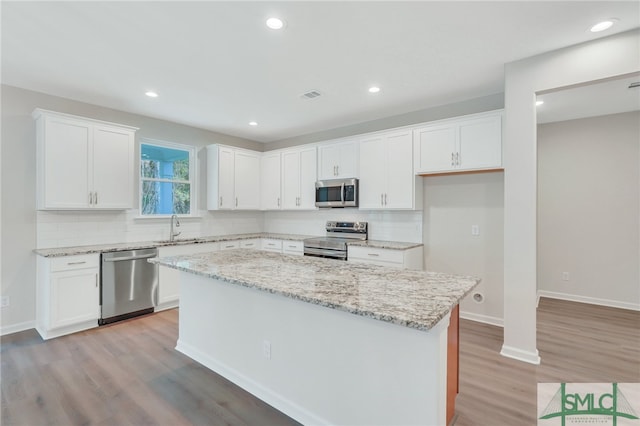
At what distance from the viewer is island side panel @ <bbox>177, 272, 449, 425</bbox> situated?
4.83 feet

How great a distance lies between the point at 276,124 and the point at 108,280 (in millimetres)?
3151

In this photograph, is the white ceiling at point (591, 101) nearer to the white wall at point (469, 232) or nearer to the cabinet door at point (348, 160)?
the white wall at point (469, 232)

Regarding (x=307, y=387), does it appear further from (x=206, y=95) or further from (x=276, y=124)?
(x=276, y=124)

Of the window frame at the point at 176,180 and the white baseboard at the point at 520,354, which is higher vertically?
the window frame at the point at 176,180

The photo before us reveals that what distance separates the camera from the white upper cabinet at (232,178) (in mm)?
5035

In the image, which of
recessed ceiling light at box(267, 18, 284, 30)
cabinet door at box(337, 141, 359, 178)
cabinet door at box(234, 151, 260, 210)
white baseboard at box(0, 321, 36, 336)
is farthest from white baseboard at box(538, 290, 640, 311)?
white baseboard at box(0, 321, 36, 336)

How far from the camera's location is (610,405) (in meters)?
2.12

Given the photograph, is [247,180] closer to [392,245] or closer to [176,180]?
[176,180]

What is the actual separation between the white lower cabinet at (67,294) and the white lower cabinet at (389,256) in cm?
311

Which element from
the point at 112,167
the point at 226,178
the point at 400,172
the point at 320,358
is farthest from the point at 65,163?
the point at 400,172

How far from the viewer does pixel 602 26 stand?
2.25 m

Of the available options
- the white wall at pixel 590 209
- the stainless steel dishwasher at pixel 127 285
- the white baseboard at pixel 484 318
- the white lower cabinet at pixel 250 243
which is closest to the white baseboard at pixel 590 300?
the white wall at pixel 590 209

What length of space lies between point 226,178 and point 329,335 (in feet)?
13.0

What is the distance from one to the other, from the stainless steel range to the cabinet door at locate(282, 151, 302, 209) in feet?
2.50
